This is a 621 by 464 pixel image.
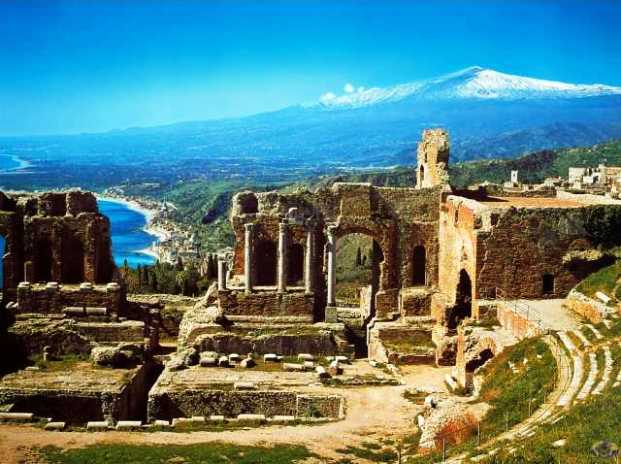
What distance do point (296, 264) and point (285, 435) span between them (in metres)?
14.8

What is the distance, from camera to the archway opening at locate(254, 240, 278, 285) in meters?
37.3

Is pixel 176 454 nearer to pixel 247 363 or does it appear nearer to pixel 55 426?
pixel 55 426

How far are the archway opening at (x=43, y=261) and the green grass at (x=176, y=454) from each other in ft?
51.1

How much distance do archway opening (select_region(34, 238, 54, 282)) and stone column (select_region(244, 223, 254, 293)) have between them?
30.2ft

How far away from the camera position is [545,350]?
25.8 meters

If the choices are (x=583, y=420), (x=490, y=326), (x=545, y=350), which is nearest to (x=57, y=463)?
(x=583, y=420)

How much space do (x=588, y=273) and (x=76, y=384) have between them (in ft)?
72.6

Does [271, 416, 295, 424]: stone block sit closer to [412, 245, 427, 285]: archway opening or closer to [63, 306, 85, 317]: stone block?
[63, 306, 85, 317]: stone block

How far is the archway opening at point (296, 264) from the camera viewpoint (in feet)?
125

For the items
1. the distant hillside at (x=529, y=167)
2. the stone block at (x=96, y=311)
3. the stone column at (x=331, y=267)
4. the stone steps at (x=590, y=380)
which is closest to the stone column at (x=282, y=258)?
the stone column at (x=331, y=267)

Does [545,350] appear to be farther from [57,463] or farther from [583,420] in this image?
[57,463]

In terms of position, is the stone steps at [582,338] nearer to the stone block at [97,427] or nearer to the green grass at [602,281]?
the green grass at [602,281]

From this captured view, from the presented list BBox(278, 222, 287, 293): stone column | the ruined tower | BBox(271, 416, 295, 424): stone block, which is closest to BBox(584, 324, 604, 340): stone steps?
BBox(271, 416, 295, 424): stone block

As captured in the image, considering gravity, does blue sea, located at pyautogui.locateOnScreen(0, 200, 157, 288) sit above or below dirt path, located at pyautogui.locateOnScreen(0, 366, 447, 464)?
below
